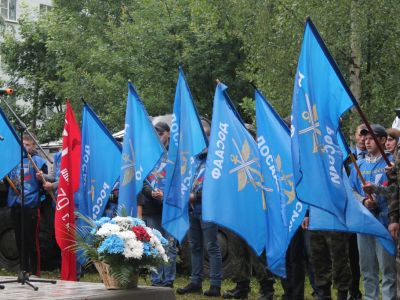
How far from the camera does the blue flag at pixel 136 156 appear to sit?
11258 millimetres

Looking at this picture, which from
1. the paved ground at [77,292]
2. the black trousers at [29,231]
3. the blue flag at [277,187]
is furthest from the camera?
the black trousers at [29,231]

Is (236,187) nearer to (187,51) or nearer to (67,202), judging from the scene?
(67,202)

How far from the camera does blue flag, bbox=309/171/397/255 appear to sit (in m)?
8.42

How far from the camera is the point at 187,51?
2888 centimetres

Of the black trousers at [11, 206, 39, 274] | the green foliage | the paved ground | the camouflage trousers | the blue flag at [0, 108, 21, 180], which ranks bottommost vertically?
the paved ground

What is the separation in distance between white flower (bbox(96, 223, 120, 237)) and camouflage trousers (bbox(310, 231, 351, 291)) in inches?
88.2

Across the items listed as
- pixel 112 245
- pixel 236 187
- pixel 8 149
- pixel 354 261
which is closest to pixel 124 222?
pixel 112 245

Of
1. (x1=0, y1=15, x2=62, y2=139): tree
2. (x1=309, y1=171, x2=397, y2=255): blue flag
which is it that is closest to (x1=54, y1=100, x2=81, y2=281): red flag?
(x1=309, y1=171, x2=397, y2=255): blue flag

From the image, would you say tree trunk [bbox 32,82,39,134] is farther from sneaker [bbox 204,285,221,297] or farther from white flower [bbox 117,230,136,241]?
white flower [bbox 117,230,136,241]

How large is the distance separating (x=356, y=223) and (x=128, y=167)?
3821 mm

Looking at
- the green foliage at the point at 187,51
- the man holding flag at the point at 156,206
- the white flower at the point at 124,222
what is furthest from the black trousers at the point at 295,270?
the green foliage at the point at 187,51

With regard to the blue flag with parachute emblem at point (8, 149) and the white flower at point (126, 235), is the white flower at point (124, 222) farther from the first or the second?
the blue flag with parachute emblem at point (8, 149)

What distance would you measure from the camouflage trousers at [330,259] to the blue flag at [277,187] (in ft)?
1.26

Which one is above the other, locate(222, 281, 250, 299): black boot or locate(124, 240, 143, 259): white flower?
locate(124, 240, 143, 259): white flower
